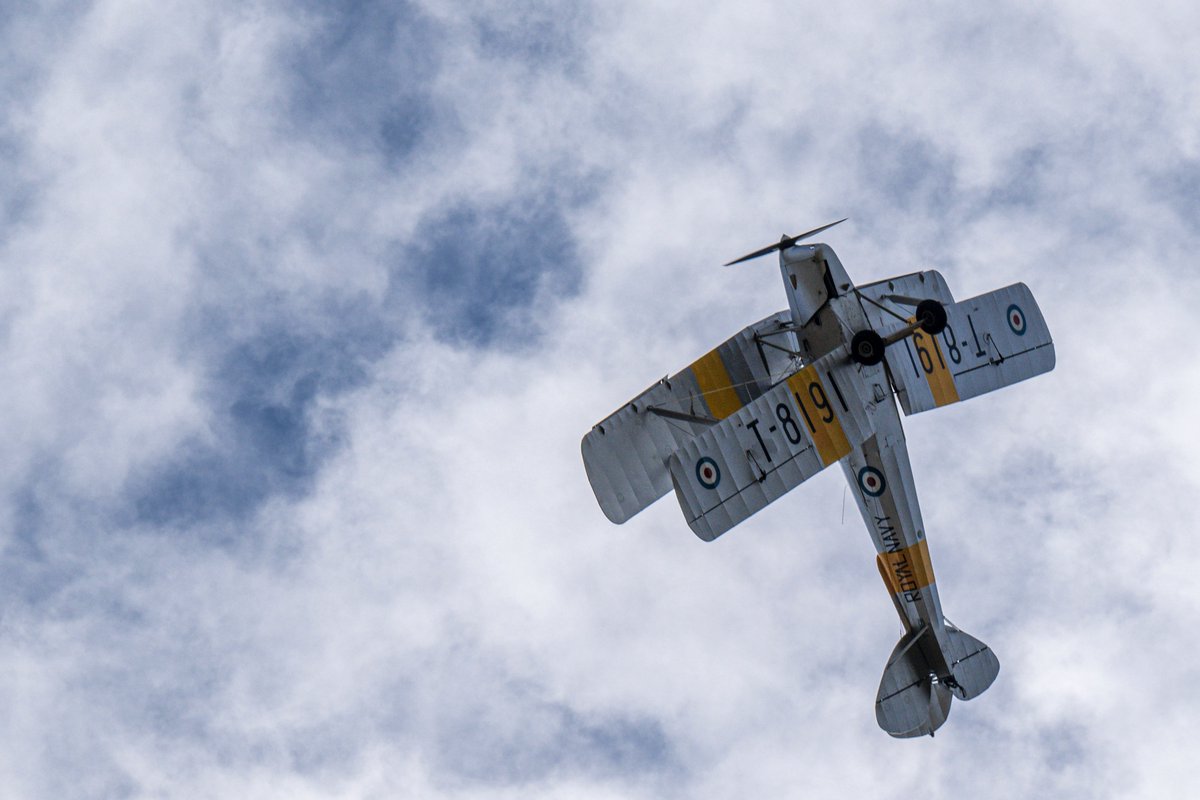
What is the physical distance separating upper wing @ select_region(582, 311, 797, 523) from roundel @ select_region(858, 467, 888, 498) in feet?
11.3

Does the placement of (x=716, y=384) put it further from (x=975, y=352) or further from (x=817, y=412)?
(x=975, y=352)

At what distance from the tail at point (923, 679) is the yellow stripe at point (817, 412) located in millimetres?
8375

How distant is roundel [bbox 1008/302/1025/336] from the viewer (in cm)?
4547

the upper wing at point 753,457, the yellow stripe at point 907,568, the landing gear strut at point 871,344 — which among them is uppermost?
the landing gear strut at point 871,344

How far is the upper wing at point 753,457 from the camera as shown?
4112 centimetres

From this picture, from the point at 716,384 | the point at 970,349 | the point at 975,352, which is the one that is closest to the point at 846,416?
the point at 716,384

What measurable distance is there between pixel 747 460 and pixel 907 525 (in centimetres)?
706

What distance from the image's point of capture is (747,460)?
41.1 meters

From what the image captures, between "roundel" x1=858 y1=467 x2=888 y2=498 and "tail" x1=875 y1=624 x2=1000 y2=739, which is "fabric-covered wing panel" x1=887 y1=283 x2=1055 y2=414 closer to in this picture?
"roundel" x1=858 y1=467 x2=888 y2=498

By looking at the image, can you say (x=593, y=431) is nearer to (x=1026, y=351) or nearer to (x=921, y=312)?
(x=921, y=312)

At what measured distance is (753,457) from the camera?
135ft

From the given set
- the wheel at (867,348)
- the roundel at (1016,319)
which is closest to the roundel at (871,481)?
the wheel at (867,348)

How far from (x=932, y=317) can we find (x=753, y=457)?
5488 millimetres

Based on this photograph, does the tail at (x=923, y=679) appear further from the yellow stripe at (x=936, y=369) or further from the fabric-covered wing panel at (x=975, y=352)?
the fabric-covered wing panel at (x=975, y=352)
